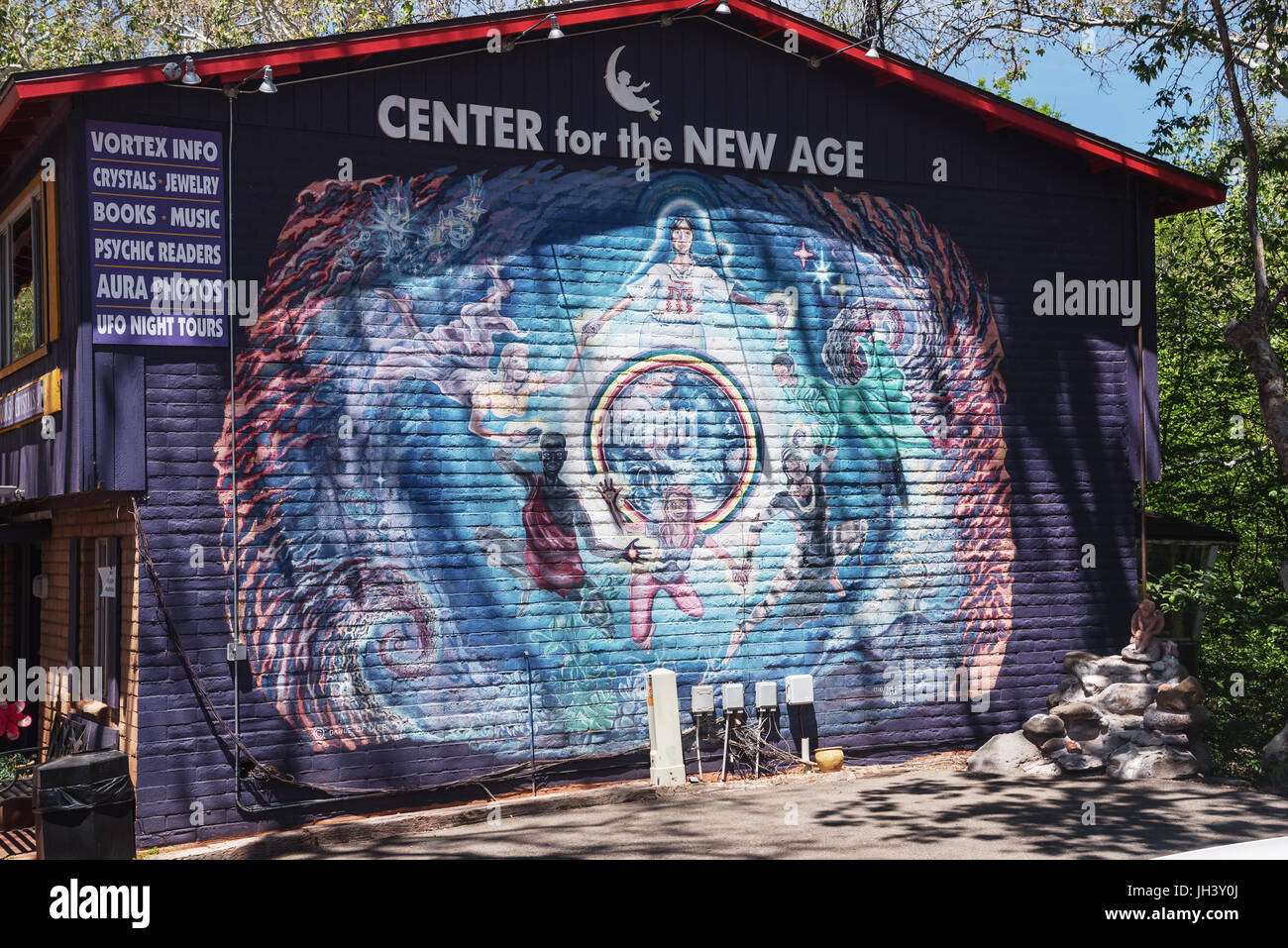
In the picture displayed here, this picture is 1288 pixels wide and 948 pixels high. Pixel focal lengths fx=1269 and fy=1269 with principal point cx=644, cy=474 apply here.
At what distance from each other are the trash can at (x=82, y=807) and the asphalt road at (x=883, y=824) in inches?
88.5

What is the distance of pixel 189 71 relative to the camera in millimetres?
10055

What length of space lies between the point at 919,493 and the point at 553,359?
415cm

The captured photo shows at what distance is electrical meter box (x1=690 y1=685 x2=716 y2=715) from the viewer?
39.2 feet

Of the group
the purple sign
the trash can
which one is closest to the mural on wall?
the purple sign

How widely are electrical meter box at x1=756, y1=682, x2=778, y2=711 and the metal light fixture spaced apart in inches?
288

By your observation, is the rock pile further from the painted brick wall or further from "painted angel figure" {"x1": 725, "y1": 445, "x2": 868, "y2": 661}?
"painted angel figure" {"x1": 725, "y1": 445, "x2": 868, "y2": 661}

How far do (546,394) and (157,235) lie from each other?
3.57 metres

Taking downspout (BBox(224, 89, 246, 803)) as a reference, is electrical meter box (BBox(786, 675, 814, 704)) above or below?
below

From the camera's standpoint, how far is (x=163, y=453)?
10102 mm

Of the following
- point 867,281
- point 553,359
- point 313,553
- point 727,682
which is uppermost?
point 867,281

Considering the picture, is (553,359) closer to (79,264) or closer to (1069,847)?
(79,264)

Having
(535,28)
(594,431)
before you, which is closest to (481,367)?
(594,431)

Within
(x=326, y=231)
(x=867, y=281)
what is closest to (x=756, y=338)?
(x=867, y=281)

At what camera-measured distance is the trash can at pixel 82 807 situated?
759 cm
